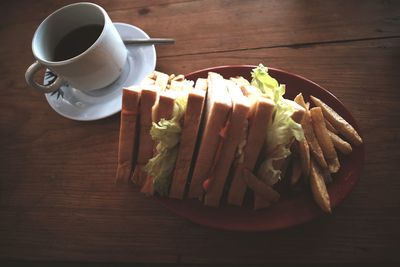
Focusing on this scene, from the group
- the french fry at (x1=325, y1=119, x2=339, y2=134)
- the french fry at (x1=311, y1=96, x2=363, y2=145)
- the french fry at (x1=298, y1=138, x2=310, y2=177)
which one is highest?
the french fry at (x1=311, y1=96, x2=363, y2=145)

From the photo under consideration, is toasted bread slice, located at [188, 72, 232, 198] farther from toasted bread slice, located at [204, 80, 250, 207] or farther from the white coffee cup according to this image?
the white coffee cup

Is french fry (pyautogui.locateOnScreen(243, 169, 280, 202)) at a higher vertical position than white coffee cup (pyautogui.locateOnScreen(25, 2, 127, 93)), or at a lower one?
lower

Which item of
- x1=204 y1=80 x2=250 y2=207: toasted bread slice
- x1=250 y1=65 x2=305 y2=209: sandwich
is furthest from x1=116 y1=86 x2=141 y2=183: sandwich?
x1=250 y1=65 x2=305 y2=209: sandwich

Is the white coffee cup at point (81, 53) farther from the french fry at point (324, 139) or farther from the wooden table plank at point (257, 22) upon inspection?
the french fry at point (324, 139)

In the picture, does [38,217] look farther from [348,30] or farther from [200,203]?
[348,30]

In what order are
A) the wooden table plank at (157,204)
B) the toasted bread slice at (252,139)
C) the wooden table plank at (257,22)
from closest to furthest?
the toasted bread slice at (252,139), the wooden table plank at (157,204), the wooden table plank at (257,22)

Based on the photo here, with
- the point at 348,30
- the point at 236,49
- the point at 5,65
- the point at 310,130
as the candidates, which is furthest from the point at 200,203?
the point at 5,65

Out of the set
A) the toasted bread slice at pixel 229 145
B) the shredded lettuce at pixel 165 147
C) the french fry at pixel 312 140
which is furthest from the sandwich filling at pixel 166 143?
the french fry at pixel 312 140
